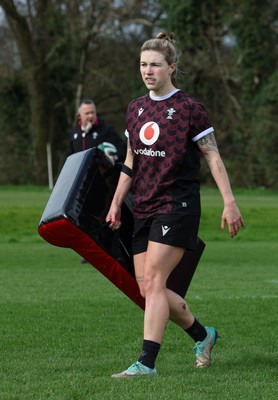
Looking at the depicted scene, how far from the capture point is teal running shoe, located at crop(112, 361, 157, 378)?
234 inches

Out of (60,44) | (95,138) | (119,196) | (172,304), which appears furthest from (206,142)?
(60,44)

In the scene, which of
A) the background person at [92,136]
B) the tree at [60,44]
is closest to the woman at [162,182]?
the background person at [92,136]

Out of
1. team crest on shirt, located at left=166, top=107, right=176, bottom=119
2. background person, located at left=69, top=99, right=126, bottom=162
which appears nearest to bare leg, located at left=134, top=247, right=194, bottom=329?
team crest on shirt, located at left=166, top=107, right=176, bottom=119

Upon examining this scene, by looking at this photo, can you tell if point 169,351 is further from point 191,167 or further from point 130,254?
point 191,167

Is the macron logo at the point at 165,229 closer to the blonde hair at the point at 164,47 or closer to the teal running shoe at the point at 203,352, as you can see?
the teal running shoe at the point at 203,352

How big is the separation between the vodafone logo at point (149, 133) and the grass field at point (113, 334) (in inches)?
56.9

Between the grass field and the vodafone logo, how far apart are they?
4.74ft

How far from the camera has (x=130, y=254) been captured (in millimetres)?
6500

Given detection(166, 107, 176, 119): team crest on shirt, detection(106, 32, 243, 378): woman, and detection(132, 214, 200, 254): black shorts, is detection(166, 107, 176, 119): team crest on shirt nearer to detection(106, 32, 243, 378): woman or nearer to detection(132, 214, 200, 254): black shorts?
detection(106, 32, 243, 378): woman

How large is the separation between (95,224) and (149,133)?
0.68 m

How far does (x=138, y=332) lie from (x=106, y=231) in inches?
70.2

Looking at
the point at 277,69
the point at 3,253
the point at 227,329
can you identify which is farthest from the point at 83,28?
the point at 227,329

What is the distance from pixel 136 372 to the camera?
5.97 m

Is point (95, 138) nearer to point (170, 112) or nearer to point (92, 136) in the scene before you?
point (92, 136)
